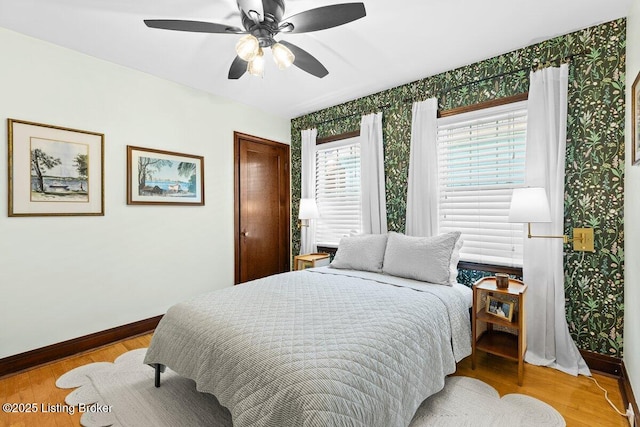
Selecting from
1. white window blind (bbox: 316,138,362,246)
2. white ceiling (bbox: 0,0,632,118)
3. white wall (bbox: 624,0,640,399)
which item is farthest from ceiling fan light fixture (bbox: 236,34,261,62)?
white wall (bbox: 624,0,640,399)

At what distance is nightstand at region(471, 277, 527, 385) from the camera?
221 centimetres

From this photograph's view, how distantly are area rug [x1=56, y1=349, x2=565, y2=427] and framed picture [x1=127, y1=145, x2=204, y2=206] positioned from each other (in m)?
1.62

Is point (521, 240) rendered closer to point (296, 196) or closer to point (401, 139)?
point (401, 139)

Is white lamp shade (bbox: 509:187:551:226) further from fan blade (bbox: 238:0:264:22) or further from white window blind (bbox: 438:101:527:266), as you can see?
fan blade (bbox: 238:0:264:22)

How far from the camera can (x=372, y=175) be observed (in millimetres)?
3574

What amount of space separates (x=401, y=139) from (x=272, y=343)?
104 inches

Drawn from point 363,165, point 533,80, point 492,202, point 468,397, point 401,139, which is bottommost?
point 468,397

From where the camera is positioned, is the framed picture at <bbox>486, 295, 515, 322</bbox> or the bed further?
the framed picture at <bbox>486, 295, 515, 322</bbox>

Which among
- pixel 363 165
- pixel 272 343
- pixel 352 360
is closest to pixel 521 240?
pixel 363 165

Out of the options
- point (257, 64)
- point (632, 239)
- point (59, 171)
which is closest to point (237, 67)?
point (257, 64)

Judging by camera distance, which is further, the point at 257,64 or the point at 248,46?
the point at 257,64

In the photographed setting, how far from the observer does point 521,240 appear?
2.69m

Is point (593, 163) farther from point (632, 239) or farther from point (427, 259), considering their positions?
point (427, 259)

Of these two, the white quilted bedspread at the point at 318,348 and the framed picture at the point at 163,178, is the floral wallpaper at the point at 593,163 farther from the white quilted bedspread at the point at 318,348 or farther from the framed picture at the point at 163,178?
the framed picture at the point at 163,178
